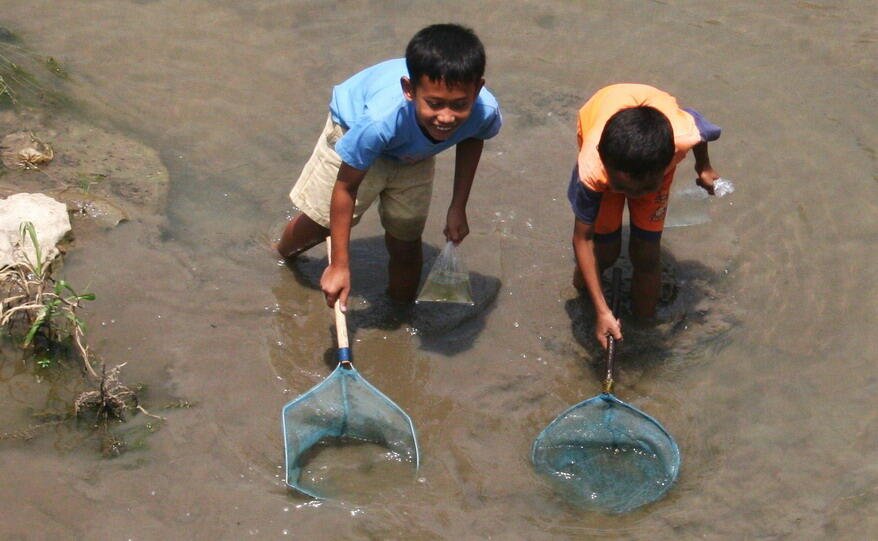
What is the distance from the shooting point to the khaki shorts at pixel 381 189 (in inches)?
145

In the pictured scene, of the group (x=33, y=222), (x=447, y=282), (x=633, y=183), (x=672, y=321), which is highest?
(x=633, y=183)

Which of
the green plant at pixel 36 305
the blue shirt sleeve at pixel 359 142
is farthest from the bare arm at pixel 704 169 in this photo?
the green plant at pixel 36 305

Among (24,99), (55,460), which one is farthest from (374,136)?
(24,99)

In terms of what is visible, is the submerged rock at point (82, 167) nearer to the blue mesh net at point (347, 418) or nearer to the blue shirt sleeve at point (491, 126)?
the blue mesh net at point (347, 418)

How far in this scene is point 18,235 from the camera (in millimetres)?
3896

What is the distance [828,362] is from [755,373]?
286 mm

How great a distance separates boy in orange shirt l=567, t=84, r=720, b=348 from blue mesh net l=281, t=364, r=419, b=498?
0.81 m

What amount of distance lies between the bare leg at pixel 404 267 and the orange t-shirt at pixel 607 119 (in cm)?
78

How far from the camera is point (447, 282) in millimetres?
4023

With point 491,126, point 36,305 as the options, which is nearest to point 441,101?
point 491,126

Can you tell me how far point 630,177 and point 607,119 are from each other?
1.38 feet

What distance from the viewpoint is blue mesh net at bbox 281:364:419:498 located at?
3.31 metres

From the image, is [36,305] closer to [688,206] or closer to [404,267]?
[404,267]

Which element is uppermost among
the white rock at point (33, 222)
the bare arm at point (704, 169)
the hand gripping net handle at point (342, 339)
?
the bare arm at point (704, 169)
